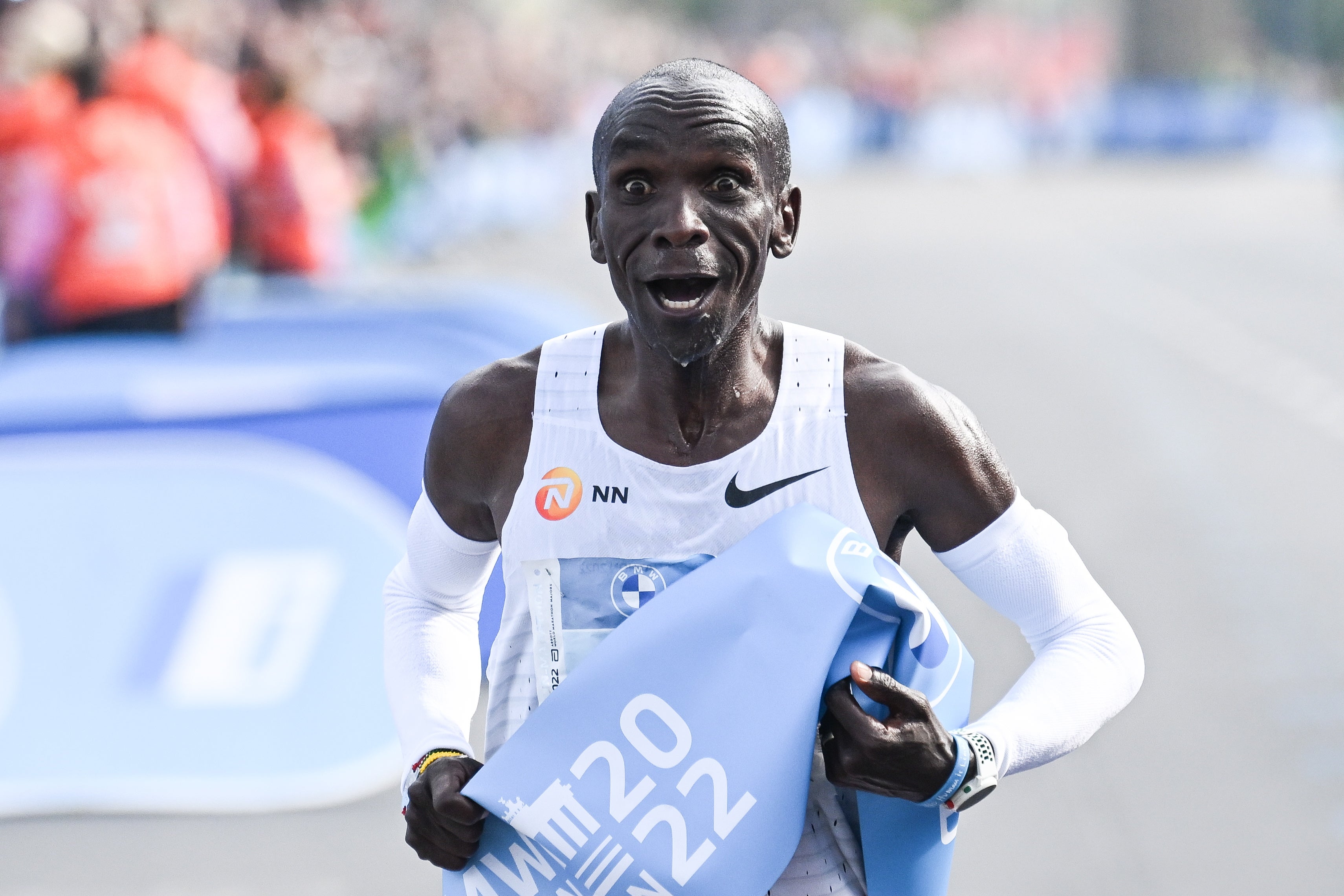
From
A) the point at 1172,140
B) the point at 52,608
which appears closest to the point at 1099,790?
the point at 52,608

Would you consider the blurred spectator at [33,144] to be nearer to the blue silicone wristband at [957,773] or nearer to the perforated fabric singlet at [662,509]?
the perforated fabric singlet at [662,509]

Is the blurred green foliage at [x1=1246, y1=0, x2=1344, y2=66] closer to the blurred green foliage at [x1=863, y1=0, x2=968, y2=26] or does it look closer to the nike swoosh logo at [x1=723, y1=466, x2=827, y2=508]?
the blurred green foliage at [x1=863, y1=0, x2=968, y2=26]

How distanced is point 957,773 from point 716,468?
454mm

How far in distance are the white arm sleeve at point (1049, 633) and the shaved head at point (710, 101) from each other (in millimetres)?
517

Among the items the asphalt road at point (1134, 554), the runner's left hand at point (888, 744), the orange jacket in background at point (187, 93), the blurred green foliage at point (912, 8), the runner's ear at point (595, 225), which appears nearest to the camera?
the runner's left hand at point (888, 744)

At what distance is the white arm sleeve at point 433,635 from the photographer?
2307 millimetres

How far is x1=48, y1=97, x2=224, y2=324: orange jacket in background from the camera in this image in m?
6.89

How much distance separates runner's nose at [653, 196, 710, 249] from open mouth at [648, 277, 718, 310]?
52 millimetres

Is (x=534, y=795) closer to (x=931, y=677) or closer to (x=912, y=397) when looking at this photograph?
(x=931, y=677)

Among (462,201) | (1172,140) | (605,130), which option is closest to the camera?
(605,130)

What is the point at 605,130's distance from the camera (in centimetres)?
208

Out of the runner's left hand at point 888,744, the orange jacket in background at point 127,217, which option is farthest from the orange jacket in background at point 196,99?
the runner's left hand at point 888,744

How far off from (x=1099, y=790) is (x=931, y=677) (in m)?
3.24

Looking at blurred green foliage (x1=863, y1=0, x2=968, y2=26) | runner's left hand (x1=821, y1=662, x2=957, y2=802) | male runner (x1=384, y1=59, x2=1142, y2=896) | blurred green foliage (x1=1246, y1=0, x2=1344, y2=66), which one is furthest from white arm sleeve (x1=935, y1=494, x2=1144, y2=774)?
blurred green foliage (x1=863, y1=0, x2=968, y2=26)
